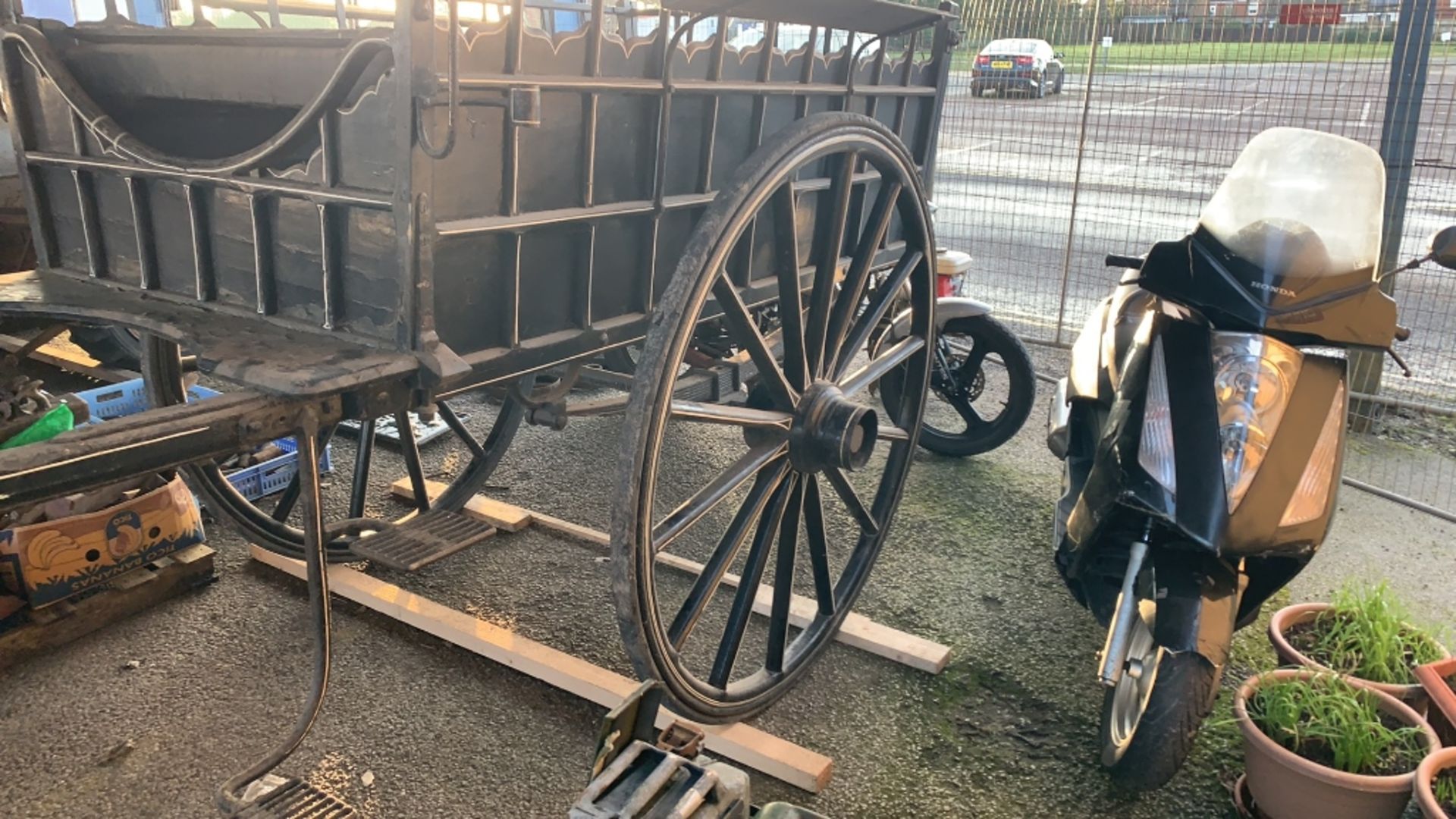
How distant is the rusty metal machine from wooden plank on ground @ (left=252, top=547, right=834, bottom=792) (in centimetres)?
11

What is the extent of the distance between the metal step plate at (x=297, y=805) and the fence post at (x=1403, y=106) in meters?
4.33

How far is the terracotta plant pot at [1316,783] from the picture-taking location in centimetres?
196

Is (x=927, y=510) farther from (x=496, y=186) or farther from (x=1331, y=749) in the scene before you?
(x=496, y=186)

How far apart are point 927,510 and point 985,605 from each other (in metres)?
0.65

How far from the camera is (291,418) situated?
1.53 m

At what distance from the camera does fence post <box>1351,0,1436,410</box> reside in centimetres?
414

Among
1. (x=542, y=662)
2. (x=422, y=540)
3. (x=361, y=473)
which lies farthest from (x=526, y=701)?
(x=361, y=473)

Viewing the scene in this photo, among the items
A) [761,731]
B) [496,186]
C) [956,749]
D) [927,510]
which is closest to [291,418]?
[496,186]

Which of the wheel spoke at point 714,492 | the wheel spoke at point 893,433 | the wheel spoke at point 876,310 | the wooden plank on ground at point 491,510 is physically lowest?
the wooden plank on ground at point 491,510

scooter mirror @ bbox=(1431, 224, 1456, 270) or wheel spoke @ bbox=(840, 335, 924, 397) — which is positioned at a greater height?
scooter mirror @ bbox=(1431, 224, 1456, 270)

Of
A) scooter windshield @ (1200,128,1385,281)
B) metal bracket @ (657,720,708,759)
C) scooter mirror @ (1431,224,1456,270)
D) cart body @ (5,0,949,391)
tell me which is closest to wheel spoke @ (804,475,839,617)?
cart body @ (5,0,949,391)

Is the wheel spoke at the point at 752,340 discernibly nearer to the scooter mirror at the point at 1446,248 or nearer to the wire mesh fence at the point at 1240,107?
the scooter mirror at the point at 1446,248

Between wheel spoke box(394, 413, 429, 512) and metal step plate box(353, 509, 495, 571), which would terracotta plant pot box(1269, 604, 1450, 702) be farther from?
wheel spoke box(394, 413, 429, 512)

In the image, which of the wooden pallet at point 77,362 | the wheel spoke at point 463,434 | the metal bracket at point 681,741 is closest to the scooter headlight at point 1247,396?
the metal bracket at point 681,741
